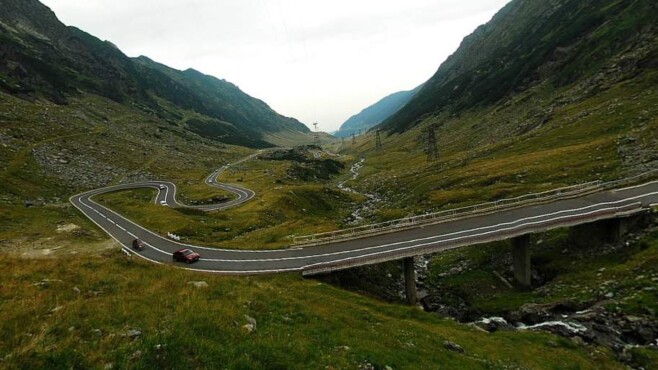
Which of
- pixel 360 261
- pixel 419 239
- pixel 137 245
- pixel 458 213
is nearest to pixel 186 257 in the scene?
pixel 137 245

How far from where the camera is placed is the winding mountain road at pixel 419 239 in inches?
1479

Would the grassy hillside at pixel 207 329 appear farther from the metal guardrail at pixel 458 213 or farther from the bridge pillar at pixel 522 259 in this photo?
the metal guardrail at pixel 458 213

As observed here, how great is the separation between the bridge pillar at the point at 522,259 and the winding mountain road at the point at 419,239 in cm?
105

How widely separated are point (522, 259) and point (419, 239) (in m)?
10.9

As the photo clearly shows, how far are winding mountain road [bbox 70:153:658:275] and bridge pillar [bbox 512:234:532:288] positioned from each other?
1052 mm

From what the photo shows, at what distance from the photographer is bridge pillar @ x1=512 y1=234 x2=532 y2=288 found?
132 feet

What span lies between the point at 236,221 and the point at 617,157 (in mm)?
68819

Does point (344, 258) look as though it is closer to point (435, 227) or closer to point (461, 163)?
point (435, 227)

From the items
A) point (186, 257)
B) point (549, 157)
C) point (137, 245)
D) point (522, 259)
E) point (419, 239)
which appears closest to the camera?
point (186, 257)

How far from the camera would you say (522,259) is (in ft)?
133

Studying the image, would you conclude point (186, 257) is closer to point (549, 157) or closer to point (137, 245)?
point (137, 245)

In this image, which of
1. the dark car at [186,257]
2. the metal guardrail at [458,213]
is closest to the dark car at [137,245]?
the dark car at [186,257]

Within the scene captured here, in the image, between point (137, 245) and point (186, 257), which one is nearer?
point (186, 257)

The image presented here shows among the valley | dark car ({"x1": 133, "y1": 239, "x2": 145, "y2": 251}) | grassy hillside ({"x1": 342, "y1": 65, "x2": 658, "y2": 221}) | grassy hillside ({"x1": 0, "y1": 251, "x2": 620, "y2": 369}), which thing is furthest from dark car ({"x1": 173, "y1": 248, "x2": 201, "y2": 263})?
grassy hillside ({"x1": 342, "y1": 65, "x2": 658, "y2": 221})
